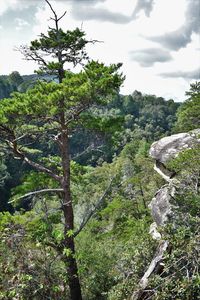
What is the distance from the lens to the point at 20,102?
32.0ft

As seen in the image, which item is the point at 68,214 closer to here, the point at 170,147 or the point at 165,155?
the point at 165,155

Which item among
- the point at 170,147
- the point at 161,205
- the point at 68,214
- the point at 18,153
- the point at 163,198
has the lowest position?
the point at 161,205

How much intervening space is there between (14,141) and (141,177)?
667 inches

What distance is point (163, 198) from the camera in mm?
14562

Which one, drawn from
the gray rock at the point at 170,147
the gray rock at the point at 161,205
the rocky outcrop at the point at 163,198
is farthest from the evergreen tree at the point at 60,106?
the gray rock at the point at 170,147

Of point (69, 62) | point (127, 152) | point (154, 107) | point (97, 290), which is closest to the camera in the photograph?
point (69, 62)

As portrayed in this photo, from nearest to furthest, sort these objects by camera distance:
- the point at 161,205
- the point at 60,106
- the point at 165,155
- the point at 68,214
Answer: the point at 60,106 → the point at 68,214 → the point at 161,205 → the point at 165,155

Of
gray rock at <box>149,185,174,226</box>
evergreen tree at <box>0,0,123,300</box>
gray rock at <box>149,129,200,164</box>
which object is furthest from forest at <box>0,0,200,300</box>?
gray rock at <box>149,129,200,164</box>

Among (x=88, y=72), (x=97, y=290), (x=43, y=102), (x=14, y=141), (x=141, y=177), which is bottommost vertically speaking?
(x=97, y=290)

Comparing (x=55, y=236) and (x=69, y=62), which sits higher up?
(x=69, y=62)

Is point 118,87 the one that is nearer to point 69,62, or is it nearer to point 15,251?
point 69,62

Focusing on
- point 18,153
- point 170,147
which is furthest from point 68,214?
point 170,147

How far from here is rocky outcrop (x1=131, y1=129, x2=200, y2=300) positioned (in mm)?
10079

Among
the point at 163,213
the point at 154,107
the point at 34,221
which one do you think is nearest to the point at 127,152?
the point at 163,213
